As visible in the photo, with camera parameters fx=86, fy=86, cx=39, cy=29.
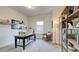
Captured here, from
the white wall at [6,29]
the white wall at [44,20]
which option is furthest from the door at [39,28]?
the white wall at [6,29]

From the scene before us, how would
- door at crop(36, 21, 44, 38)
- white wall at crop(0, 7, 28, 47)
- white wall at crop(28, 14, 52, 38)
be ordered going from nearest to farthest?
white wall at crop(0, 7, 28, 47)
white wall at crop(28, 14, 52, 38)
door at crop(36, 21, 44, 38)

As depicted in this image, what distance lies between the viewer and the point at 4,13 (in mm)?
4230

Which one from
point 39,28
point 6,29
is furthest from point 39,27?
point 6,29

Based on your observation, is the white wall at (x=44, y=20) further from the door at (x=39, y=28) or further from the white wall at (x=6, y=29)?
the white wall at (x=6, y=29)

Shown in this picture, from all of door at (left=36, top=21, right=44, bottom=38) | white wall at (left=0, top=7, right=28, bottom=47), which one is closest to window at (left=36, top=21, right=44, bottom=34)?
door at (left=36, top=21, right=44, bottom=38)

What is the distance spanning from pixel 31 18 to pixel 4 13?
314 centimetres

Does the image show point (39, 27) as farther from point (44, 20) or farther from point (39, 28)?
point (44, 20)

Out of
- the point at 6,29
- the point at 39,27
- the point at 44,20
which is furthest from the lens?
the point at 39,27

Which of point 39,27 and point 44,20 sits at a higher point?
point 44,20

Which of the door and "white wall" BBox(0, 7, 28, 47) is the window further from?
"white wall" BBox(0, 7, 28, 47)
